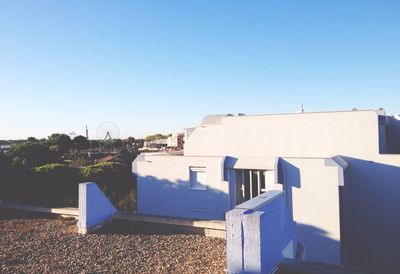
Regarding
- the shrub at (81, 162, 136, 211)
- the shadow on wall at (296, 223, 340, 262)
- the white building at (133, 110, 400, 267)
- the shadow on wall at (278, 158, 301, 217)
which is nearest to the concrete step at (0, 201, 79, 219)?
the white building at (133, 110, 400, 267)

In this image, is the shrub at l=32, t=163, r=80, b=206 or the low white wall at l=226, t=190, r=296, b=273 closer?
the low white wall at l=226, t=190, r=296, b=273

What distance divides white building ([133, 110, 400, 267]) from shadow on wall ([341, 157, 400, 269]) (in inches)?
1.6

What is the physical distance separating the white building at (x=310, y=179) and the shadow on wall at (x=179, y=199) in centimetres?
5

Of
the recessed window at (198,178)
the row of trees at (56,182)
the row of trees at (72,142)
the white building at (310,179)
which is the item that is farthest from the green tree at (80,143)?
the recessed window at (198,178)

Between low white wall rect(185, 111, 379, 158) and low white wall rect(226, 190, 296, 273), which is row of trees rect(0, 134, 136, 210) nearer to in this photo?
low white wall rect(185, 111, 379, 158)

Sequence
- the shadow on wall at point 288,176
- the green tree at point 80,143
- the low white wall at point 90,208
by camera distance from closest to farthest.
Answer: the low white wall at point 90,208
the shadow on wall at point 288,176
the green tree at point 80,143

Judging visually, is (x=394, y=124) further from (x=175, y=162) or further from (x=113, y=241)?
(x=113, y=241)

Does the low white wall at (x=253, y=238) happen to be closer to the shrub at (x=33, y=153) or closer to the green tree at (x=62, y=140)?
the shrub at (x=33, y=153)

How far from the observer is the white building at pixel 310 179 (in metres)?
13.5

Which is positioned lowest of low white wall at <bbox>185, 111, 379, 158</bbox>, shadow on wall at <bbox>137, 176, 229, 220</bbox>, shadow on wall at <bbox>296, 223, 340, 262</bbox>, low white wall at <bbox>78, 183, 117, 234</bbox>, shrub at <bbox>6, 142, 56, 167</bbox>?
shadow on wall at <bbox>296, 223, 340, 262</bbox>

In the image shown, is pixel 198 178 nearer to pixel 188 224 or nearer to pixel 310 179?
pixel 310 179

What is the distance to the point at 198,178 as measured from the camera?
1670 centimetres

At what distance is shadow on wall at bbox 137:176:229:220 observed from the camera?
634 inches

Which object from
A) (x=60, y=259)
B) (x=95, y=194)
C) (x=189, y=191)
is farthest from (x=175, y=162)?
(x=60, y=259)
